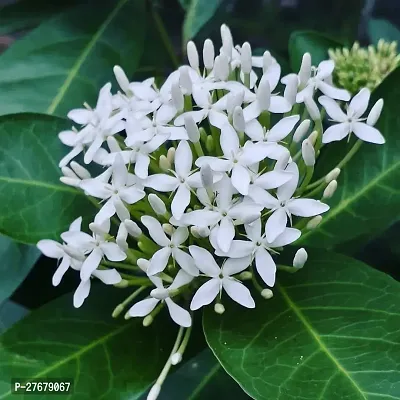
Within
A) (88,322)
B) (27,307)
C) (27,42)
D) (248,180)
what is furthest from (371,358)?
(27,42)

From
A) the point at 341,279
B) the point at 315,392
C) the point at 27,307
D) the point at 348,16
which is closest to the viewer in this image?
A: the point at 315,392

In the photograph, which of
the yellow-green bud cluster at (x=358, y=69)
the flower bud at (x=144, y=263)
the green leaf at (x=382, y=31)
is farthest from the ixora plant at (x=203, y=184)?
the green leaf at (x=382, y=31)

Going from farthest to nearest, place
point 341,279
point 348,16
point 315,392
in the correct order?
point 348,16
point 341,279
point 315,392

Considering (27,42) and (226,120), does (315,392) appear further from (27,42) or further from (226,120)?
(27,42)

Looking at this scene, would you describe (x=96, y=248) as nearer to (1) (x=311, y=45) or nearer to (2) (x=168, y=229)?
(2) (x=168, y=229)

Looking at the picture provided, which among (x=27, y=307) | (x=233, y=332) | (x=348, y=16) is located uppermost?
(x=348, y=16)

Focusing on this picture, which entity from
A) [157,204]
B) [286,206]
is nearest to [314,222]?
[286,206]

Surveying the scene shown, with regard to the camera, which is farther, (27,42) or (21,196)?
(27,42)
